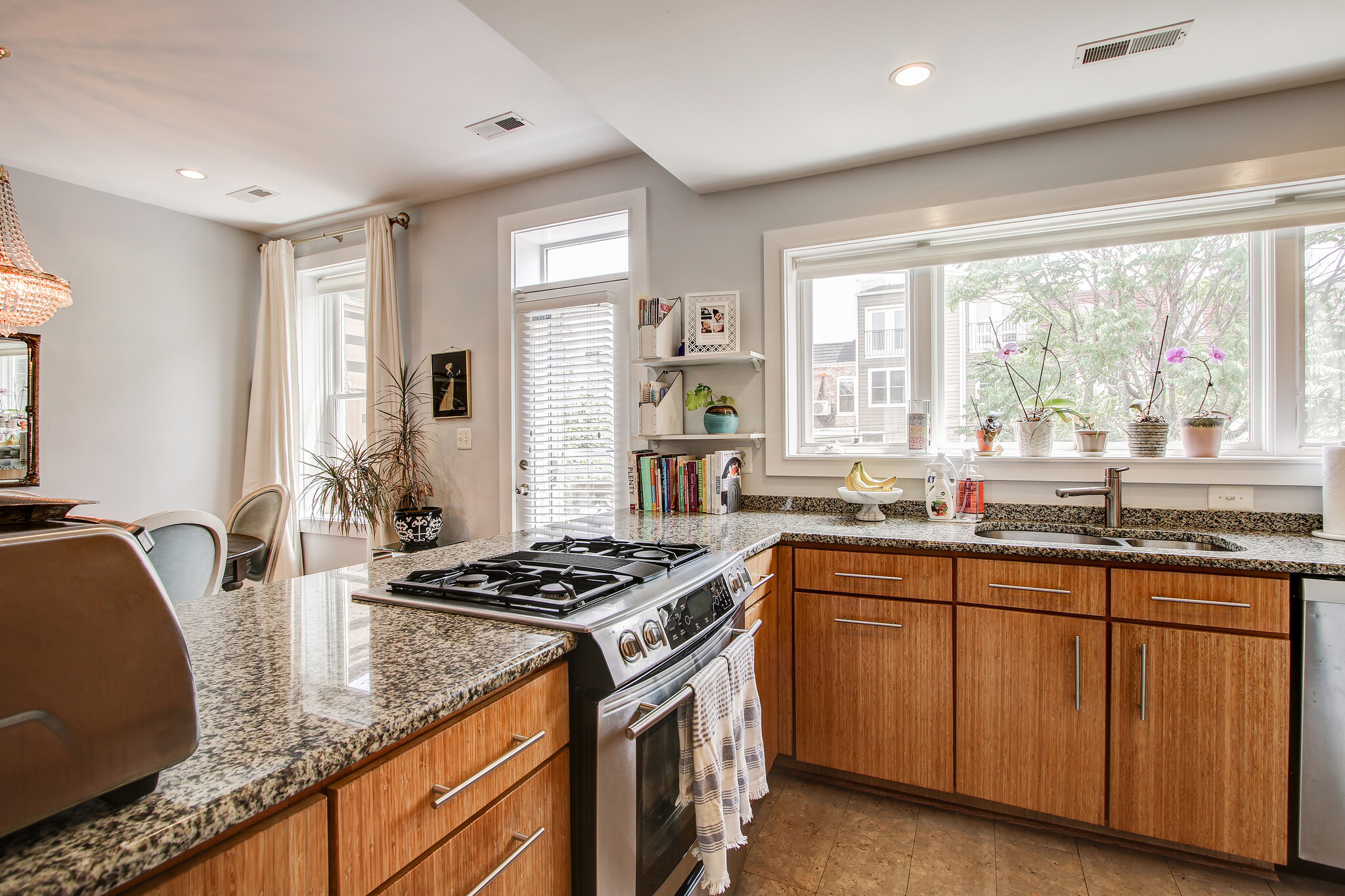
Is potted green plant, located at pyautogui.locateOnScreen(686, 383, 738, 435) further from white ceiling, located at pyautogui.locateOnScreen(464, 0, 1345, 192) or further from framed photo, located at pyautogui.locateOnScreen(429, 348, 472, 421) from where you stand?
framed photo, located at pyautogui.locateOnScreen(429, 348, 472, 421)

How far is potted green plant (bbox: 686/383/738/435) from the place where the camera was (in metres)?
2.75

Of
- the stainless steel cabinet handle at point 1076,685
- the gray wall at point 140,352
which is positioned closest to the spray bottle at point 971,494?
the stainless steel cabinet handle at point 1076,685

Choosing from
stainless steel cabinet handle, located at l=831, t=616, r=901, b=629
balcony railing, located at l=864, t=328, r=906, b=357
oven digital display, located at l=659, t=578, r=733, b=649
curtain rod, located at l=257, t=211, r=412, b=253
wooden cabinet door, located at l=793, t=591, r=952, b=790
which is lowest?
wooden cabinet door, located at l=793, t=591, r=952, b=790

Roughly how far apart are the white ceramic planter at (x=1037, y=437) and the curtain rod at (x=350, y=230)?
337 centimetres

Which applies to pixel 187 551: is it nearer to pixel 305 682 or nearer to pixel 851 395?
pixel 305 682

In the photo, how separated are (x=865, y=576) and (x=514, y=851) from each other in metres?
1.43

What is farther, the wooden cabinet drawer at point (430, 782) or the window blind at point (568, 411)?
the window blind at point (568, 411)

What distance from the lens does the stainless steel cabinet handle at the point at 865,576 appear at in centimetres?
201

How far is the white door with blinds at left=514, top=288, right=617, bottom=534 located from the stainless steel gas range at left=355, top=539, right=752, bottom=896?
5.32 feet

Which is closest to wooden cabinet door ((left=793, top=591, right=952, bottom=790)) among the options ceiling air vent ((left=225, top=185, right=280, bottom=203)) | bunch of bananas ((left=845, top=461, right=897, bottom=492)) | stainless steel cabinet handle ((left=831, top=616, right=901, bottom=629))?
stainless steel cabinet handle ((left=831, top=616, right=901, bottom=629))

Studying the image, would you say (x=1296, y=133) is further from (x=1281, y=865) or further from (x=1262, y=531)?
(x=1281, y=865)

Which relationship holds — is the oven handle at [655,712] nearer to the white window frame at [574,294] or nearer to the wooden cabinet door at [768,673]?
the wooden cabinet door at [768,673]

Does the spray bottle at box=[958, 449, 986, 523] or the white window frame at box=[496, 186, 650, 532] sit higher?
the white window frame at box=[496, 186, 650, 532]

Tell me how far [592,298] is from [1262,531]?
110 inches
